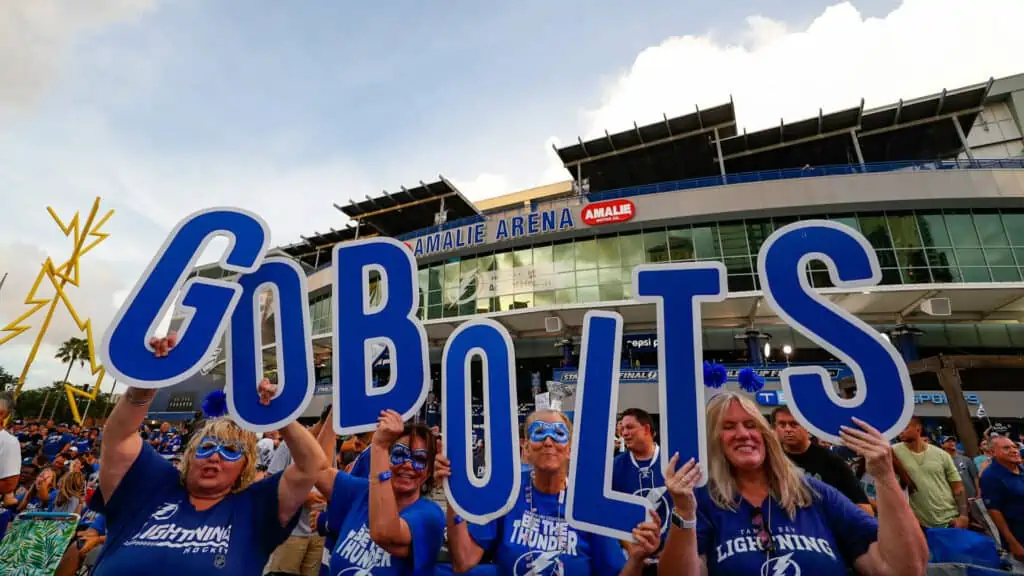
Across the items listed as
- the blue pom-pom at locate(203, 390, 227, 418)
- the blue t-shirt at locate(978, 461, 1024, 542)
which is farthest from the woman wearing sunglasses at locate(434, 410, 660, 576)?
the blue t-shirt at locate(978, 461, 1024, 542)

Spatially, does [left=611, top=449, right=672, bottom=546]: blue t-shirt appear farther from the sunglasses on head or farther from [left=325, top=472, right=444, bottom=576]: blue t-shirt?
[left=325, top=472, right=444, bottom=576]: blue t-shirt

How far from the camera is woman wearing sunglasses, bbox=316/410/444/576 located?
7.58ft

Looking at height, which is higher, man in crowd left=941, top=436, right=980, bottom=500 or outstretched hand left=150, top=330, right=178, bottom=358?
outstretched hand left=150, top=330, right=178, bottom=358

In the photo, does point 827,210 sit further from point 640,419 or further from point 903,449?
point 640,419

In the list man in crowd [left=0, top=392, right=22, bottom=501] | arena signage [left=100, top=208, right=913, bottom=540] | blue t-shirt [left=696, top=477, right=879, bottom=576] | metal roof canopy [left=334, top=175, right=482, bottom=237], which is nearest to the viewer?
blue t-shirt [left=696, top=477, right=879, bottom=576]

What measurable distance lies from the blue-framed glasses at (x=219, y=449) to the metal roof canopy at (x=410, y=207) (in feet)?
80.9

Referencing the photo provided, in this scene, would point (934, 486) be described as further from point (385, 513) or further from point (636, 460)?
point (385, 513)

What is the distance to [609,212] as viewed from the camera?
19.9 metres

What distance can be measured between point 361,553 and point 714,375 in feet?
8.61

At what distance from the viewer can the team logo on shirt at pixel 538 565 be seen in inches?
89.5

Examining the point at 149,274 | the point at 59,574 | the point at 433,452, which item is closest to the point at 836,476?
the point at 433,452

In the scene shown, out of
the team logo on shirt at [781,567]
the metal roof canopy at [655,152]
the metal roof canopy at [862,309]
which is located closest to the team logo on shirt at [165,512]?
the team logo on shirt at [781,567]

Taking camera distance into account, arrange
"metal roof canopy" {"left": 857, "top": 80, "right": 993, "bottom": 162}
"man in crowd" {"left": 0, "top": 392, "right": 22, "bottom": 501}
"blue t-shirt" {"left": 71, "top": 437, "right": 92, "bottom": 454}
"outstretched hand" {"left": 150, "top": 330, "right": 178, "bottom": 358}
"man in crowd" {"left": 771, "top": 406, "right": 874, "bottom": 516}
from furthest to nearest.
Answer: "metal roof canopy" {"left": 857, "top": 80, "right": 993, "bottom": 162}, "blue t-shirt" {"left": 71, "top": 437, "right": 92, "bottom": 454}, "man in crowd" {"left": 0, "top": 392, "right": 22, "bottom": 501}, "man in crowd" {"left": 771, "top": 406, "right": 874, "bottom": 516}, "outstretched hand" {"left": 150, "top": 330, "right": 178, "bottom": 358}

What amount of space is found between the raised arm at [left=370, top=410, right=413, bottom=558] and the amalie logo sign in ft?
60.2
